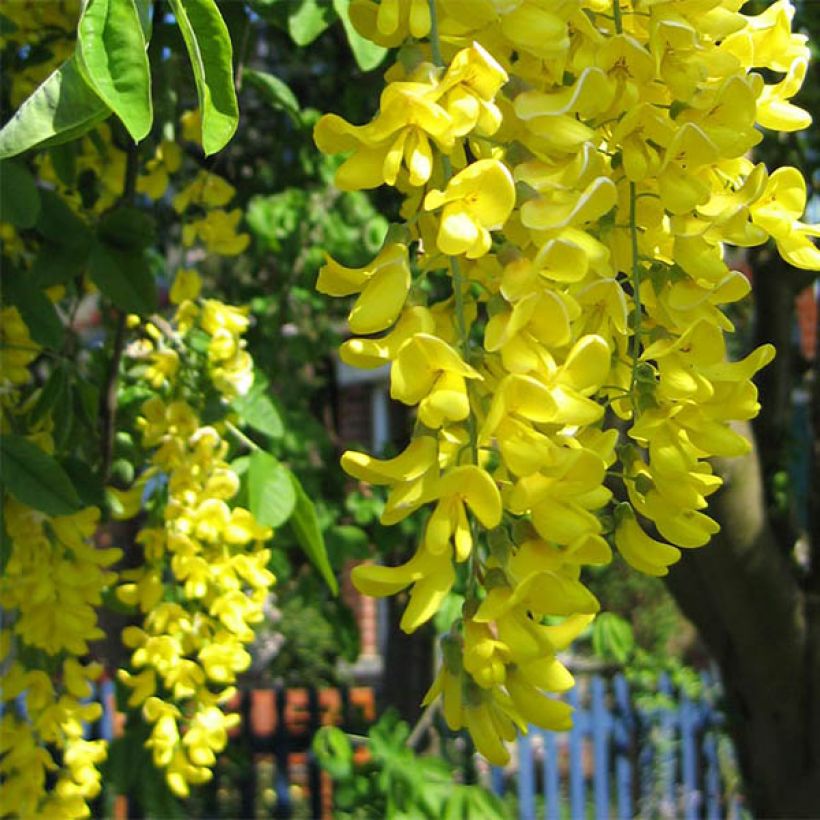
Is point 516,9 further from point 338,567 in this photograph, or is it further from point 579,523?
point 338,567

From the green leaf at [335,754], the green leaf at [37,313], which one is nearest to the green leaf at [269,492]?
the green leaf at [37,313]

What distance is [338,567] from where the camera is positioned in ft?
8.82

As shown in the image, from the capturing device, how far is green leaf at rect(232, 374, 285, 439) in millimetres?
1598

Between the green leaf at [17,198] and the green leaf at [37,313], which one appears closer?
the green leaf at [17,198]

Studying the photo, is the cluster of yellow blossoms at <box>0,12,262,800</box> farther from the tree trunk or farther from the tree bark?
the tree bark

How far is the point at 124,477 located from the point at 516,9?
1.29 metres

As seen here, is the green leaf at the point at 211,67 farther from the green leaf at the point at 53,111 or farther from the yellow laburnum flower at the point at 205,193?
the yellow laburnum flower at the point at 205,193

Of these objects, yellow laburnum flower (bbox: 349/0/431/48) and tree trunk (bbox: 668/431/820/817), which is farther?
tree trunk (bbox: 668/431/820/817)

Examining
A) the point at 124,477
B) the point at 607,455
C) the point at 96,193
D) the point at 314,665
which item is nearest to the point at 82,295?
the point at 96,193

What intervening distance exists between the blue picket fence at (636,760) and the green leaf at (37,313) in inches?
134

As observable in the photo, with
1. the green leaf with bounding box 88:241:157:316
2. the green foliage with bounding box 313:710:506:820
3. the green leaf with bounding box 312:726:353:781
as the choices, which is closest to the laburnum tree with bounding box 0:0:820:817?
the green leaf with bounding box 88:241:157:316

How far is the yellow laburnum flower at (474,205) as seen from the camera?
610 millimetres

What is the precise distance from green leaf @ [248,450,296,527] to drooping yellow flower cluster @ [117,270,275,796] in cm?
2

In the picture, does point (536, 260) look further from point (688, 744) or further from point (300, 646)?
point (300, 646)
